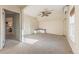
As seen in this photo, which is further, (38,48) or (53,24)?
(53,24)

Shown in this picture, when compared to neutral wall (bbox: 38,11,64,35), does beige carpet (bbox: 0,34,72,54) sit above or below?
below

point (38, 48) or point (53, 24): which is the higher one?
point (53, 24)

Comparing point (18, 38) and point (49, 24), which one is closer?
Result: point (18, 38)

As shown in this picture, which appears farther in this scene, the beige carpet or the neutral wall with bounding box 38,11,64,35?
the neutral wall with bounding box 38,11,64,35

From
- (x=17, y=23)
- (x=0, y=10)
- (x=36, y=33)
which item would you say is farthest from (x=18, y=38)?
(x=36, y=33)

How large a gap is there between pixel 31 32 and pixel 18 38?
3.39 m

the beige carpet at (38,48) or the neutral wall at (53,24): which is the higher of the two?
the neutral wall at (53,24)

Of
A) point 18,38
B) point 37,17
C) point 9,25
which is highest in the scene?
point 37,17

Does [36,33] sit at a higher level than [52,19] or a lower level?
lower

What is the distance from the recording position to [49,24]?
10734mm

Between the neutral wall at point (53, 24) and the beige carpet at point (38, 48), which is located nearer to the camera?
the beige carpet at point (38, 48)
